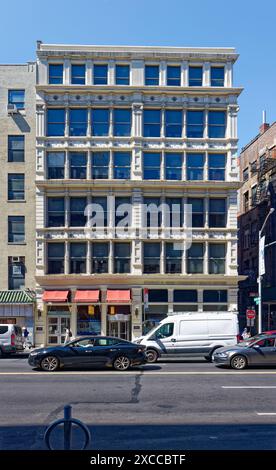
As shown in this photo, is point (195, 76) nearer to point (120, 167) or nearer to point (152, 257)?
point (120, 167)

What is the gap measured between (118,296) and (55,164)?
34.8ft

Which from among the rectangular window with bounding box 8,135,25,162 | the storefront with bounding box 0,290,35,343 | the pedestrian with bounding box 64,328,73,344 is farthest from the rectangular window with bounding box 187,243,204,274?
the rectangular window with bounding box 8,135,25,162

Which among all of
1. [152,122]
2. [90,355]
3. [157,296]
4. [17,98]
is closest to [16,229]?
[17,98]

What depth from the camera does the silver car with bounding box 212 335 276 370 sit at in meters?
19.7

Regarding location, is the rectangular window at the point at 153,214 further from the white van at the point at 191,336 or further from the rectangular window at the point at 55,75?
the white van at the point at 191,336

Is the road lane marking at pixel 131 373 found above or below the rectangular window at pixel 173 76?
below

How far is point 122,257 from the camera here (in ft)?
121

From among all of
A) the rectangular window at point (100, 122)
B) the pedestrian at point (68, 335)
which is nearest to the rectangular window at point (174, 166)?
the rectangular window at point (100, 122)

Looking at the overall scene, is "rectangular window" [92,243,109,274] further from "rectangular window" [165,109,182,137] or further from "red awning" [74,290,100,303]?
"rectangular window" [165,109,182,137]

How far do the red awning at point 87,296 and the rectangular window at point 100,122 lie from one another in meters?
11.4

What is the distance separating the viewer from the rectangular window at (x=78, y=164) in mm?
37241

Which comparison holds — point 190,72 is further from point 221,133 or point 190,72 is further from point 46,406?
point 46,406

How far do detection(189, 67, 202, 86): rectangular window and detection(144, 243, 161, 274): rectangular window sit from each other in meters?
12.3

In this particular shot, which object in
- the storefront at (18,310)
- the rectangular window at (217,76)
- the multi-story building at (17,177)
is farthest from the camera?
the rectangular window at (217,76)
